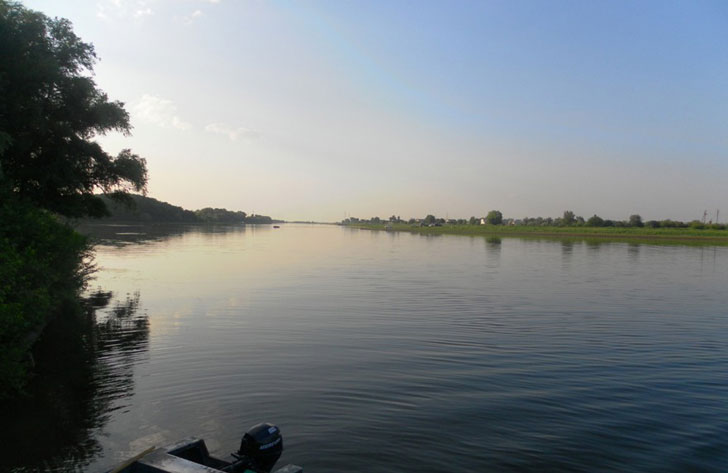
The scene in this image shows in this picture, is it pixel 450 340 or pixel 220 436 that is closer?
pixel 220 436

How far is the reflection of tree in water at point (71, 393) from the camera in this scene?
6.85m

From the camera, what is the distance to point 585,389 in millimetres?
10180

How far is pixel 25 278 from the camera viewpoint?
→ 945 centimetres

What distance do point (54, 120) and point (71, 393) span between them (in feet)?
55.8

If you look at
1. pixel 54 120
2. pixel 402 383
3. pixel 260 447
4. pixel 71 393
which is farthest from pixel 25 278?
pixel 54 120

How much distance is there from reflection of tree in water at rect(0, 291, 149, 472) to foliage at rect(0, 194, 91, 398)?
517mm

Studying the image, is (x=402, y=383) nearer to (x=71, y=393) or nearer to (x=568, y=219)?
(x=71, y=393)

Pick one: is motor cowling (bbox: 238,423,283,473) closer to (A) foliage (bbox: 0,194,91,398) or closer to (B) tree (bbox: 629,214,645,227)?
(A) foliage (bbox: 0,194,91,398)

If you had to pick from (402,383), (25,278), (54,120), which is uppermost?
(54,120)

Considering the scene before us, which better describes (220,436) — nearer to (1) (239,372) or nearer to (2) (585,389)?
(1) (239,372)

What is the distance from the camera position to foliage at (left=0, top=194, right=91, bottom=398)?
7812mm

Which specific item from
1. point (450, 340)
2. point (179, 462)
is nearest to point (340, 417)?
point (179, 462)

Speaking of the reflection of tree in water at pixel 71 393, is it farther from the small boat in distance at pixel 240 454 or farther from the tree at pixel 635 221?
the tree at pixel 635 221

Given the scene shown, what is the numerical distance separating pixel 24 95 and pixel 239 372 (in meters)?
16.6
